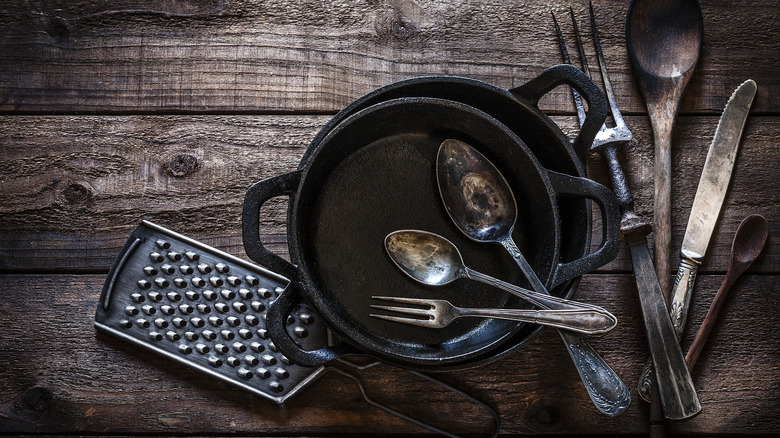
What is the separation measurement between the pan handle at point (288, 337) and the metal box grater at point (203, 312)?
0.29 ft

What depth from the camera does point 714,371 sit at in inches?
26.8

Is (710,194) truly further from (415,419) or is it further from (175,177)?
(175,177)

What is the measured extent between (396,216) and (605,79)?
0.98 feet

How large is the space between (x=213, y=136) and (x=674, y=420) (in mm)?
612

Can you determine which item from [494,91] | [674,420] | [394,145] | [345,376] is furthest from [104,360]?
[674,420]

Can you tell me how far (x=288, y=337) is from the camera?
56 cm

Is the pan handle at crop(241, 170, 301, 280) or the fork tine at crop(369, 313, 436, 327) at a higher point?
the pan handle at crop(241, 170, 301, 280)

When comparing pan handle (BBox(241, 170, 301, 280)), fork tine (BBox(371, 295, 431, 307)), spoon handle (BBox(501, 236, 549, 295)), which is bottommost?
fork tine (BBox(371, 295, 431, 307))

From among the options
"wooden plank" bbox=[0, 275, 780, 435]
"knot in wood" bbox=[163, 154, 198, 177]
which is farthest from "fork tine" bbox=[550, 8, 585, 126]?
"knot in wood" bbox=[163, 154, 198, 177]

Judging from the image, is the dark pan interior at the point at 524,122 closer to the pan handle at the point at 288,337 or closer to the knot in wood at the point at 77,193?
the pan handle at the point at 288,337

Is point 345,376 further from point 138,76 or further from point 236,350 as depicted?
point 138,76

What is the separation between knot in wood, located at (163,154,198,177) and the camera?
0.71 metres

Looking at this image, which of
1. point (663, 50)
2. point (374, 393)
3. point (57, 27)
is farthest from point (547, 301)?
point (57, 27)

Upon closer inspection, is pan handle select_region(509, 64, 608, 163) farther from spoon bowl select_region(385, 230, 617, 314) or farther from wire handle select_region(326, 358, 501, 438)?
wire handle select_region(326, 358, 501, 438)
